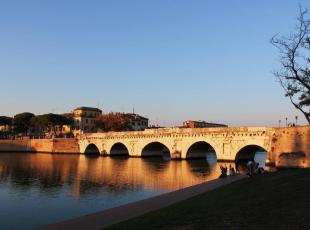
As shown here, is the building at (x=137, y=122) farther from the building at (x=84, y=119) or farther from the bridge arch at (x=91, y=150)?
the bridge arch at (x=91, y=150)

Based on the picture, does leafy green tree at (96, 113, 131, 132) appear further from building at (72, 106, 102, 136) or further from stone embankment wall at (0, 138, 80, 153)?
stone embankment wall at (0, 138, 80, 153)

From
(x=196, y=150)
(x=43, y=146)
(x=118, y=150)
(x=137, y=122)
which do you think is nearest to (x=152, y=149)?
(x=118, y=150)

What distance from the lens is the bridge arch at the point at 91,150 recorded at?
358ft

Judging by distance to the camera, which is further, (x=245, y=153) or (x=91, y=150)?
(x=91, y=150)

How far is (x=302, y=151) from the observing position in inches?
1622

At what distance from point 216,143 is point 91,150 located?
46.9m

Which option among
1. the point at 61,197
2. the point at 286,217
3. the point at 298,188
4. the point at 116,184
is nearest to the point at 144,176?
the point at 116,184

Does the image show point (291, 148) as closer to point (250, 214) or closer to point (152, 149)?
point (250, 214)

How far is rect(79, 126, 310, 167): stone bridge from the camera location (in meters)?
42.5

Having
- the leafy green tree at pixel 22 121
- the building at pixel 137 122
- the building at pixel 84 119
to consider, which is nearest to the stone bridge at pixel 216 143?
the leafy green tree at pixel 22 121

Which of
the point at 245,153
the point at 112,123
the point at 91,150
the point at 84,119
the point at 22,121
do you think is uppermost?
the point at 84,119

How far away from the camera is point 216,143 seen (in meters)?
73.6

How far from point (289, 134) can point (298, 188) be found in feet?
85.9

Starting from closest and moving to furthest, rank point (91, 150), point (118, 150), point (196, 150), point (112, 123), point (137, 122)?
point (196, 150)
point (118, 150)
point (91, 150)
point (112, 123)
point (137, 122)
